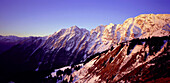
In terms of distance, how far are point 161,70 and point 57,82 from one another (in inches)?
4659

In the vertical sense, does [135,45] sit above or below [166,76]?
above

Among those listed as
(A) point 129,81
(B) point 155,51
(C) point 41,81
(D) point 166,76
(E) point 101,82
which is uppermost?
(B) point 155,51

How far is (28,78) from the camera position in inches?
7328

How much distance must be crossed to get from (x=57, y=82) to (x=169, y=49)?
122 metres

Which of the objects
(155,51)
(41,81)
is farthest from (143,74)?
(41,81)

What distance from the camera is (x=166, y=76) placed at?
48500mm

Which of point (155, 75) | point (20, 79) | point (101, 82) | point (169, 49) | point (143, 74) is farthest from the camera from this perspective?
point (20, 79)

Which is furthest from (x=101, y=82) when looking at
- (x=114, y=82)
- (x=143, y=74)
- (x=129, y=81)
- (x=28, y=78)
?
(x=28, y=78)

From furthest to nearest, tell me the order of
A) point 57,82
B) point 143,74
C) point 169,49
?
point 57,82 → point 169,49 → point 143,74

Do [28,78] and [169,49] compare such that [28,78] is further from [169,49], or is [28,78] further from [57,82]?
[169,49]

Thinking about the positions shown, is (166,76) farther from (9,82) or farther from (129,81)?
(9,82)

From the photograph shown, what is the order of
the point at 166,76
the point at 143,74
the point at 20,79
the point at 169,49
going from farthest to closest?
1. the point at 20,79
2. the point at 169,49
3. the point at 143,74
4. the point at 166,76

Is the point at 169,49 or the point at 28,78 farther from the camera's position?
the point at 28,78

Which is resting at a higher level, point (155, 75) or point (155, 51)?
point (155, 51)
